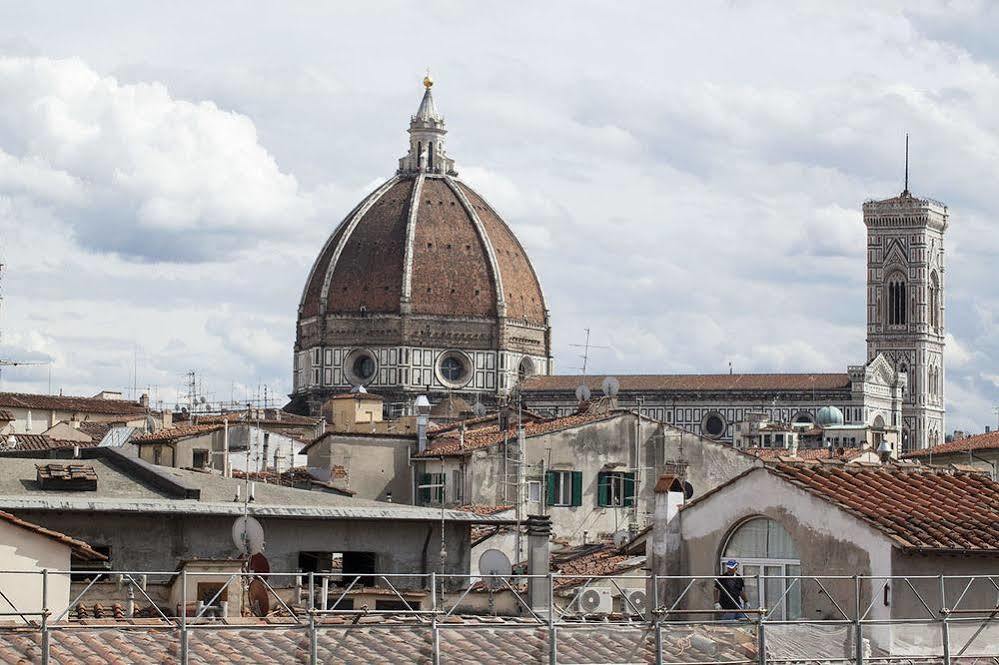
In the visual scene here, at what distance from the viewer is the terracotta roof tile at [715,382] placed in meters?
147

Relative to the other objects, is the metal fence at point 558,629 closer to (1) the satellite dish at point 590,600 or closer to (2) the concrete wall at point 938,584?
(2) the concrete wall at point 938,584

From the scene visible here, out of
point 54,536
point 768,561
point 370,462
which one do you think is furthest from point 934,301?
point 54,536

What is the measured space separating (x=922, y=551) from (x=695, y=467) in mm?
21679

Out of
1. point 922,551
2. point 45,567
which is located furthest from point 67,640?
point 922,551

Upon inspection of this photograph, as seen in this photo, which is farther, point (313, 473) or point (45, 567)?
point (313, 473)

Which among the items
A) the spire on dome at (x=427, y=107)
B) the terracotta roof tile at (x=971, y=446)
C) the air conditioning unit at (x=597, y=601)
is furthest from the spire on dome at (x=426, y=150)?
the air conditioning unit at (x=597, y=601)

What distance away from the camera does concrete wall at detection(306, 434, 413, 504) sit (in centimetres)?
4428

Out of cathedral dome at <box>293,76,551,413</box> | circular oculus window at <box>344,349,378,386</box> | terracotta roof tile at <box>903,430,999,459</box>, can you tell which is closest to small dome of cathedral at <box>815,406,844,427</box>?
cathedral dome at <box>293,76,551,413</box>

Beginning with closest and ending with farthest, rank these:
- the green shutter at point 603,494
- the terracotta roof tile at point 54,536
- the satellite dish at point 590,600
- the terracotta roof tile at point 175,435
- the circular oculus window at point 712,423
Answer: the terracotta roof tile at point 54,536 < the satellite dish at point 590,600 < the green shutter at point 603,494 < the terracotta roof tile at point 175,435 < the circular oculus window at point 712,423

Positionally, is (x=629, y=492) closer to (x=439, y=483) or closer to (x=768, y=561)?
(x=439, y=483)

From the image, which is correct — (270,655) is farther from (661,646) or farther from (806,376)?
(806,376)

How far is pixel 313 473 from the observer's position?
4278cm

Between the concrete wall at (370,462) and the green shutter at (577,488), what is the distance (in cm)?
463

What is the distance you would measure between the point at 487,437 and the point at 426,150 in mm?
118122
